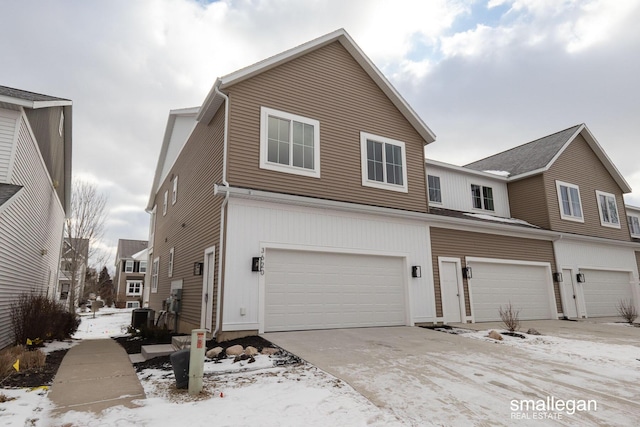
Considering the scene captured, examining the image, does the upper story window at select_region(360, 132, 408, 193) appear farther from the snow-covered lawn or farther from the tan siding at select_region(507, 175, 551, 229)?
the tan siding at select_region(507, 175, 551, 229)

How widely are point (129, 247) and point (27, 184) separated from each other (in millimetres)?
36567

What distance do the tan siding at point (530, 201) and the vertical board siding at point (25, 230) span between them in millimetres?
17303

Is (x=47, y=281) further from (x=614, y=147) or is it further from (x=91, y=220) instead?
(x=614, y=147)

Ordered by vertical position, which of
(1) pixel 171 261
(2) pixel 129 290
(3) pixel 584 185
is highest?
(3) pixel 584 185

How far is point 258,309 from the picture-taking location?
805 centimetres

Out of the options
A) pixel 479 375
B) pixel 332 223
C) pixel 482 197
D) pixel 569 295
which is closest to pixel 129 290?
pixel 332 223

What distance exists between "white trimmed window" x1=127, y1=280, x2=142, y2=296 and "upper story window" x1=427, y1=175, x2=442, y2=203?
1398 inches

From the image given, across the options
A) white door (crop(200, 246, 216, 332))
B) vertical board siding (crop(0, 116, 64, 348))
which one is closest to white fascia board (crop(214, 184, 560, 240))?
white door (crop(200, 246, 216, 332))

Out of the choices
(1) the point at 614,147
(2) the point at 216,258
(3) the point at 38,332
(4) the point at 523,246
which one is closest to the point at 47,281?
(3) the point at 38,332

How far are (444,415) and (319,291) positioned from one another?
5419 mm

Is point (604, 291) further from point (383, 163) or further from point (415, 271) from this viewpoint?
point (383, 163)

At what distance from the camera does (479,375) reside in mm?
5156

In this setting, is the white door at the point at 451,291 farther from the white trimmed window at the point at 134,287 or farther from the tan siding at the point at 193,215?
the white trimmed window at the point at 134,287

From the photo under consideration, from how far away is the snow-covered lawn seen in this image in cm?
358
